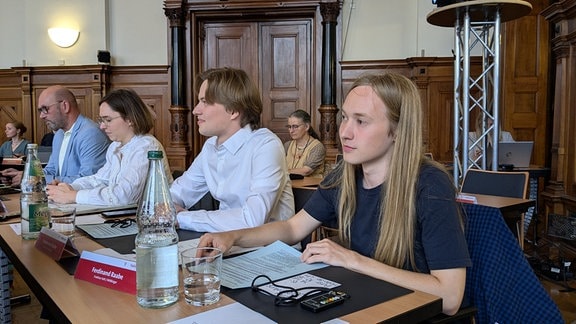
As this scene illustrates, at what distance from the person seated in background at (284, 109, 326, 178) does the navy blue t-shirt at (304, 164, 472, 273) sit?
10.0ft

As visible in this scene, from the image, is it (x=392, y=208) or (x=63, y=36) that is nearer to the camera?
(x=392, y=208)

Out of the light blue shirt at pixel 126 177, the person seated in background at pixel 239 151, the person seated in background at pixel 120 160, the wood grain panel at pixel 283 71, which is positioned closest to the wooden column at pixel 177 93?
the wood grain panel at pixel 283 71

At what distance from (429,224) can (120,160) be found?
1644 mm

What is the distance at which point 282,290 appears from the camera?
3.32 feet

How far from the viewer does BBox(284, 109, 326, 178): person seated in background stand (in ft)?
15.1

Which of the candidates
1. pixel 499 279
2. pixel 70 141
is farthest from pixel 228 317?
pixel 70 141

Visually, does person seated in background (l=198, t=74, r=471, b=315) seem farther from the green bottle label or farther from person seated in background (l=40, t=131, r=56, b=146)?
person seated in background (l=40, t=131, r=56, b=146)

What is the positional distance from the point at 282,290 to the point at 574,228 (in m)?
3.03

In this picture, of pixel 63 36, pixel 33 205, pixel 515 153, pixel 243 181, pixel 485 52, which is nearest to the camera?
pixel 33 205

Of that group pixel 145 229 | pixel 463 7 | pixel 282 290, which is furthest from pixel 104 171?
pixel 463 7

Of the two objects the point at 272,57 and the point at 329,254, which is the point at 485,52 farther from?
the point at 329,254

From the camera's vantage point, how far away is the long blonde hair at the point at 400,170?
1.25 meters

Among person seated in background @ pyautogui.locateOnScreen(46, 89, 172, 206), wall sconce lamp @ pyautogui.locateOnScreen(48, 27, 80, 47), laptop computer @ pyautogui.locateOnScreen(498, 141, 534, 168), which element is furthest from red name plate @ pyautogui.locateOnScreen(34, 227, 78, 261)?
wall sconce lamp @ pyautogui.locateOnScreen(48, 27, 80, 47)

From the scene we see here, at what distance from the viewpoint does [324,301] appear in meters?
0.95
